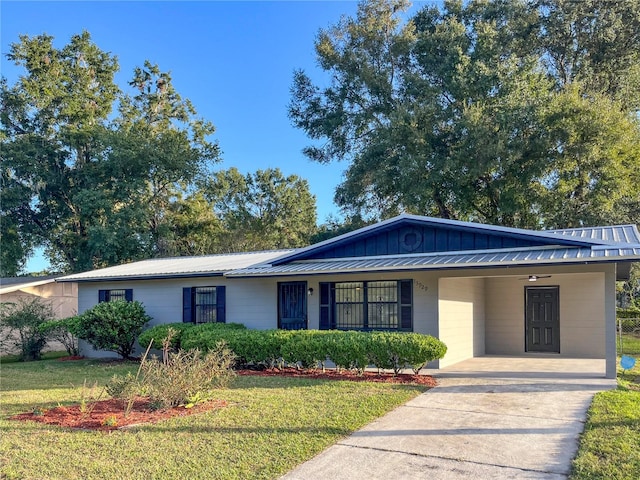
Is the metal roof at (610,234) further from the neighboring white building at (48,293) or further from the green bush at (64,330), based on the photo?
the neighboring white building at (48,293)

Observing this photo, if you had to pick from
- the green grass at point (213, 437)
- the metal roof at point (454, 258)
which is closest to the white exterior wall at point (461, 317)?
the metal roof at point (454, 258)

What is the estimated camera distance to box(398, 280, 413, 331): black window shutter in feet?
37.5

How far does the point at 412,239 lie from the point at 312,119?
47.1 ft

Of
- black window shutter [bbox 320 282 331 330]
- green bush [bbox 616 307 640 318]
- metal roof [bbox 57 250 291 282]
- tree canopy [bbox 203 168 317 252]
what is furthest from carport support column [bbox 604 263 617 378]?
tree canopy [bbox 203 168 317 252]

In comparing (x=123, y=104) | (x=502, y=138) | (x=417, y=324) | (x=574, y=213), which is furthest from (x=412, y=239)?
(x=123, y=104)

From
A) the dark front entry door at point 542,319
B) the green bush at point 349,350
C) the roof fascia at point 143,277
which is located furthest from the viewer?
the dark front entry door at point 542,319

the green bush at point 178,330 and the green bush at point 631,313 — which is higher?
the green bush at point 178,330

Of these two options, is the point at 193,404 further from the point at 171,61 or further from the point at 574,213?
the point at 171,61

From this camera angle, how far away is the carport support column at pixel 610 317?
9.18m

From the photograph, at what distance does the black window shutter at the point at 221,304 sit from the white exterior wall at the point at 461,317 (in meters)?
5.89

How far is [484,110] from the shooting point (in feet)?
66.2

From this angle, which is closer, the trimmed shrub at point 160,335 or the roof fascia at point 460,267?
the roof fascia at point 460,267

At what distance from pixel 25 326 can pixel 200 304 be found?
5.40 m

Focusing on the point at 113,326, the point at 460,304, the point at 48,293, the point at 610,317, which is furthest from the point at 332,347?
the point at 48,293
